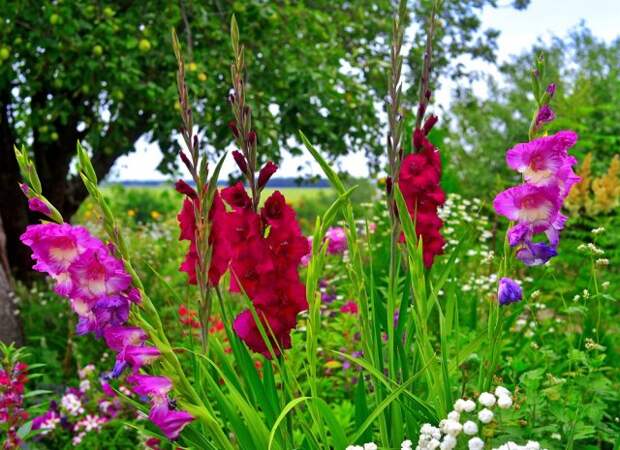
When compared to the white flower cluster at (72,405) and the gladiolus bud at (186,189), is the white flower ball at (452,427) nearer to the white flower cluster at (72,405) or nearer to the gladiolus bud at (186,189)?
the gladiolus bud at (186,189)

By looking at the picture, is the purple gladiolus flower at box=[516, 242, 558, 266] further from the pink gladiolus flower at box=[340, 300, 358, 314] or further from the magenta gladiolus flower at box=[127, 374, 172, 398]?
the pink gladiolus flower at box=[340, 300, 358, 314]

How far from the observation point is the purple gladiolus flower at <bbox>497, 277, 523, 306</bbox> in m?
2.22

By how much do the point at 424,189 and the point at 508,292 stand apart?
28.1 inches

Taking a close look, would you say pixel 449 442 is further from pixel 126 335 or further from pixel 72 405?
pixel 72 405

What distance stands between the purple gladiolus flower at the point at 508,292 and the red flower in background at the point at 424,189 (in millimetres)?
602

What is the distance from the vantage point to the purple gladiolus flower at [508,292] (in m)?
2.22

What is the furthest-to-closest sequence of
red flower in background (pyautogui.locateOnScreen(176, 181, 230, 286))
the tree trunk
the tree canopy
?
the tree canopy, the tree trunk, red flower in background (pyautogui.locateOnScreen(176, 181, 230, 286))

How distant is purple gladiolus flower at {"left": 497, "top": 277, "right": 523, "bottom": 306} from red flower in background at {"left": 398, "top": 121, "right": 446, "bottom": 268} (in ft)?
1.98

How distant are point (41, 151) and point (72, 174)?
45.6 inches

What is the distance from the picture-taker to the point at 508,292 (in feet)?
7.32

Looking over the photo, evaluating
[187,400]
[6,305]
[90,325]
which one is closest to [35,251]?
[90,325]

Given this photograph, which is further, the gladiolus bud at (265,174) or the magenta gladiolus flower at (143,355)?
the gladiolus bud at (265,174)

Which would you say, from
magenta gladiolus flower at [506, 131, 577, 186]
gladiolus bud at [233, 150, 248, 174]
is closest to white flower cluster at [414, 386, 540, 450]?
magenta gladiolus flower at [506, 131, 577, 186]

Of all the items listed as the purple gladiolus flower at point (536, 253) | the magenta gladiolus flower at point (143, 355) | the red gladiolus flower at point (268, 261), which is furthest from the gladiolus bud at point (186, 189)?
the purple gladiolus flower at point (536, 253)
